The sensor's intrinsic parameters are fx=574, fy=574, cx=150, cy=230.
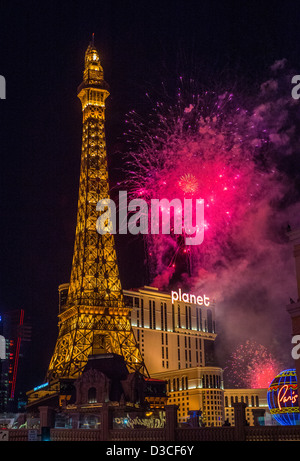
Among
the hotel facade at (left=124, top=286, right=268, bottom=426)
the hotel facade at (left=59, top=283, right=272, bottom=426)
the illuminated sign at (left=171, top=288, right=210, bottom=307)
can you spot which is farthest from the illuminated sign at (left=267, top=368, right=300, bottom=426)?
the illuminated sign at (left=171, top=288, right=210, bottom=307)

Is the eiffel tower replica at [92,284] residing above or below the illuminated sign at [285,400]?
above

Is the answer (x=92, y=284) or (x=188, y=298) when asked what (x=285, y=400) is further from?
(x=188, y=298)

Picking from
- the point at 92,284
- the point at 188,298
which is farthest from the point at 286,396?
the point at 188,298

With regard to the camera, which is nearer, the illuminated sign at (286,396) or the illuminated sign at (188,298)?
the illuminated sign at (286,396)

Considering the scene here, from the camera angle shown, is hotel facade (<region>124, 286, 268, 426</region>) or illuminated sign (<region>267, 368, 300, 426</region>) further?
hotel facade (<region>124, 286, 268, 426</region>)

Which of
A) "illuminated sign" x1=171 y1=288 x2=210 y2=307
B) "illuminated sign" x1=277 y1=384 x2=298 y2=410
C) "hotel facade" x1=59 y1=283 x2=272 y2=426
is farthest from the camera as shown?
"illuminated sign" x1=171 y1=288 x2=210 y2=307

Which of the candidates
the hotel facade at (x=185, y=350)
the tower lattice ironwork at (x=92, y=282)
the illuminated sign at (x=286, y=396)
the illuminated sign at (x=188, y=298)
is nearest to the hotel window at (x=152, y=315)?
the hotel facade at (x=185, y=350)

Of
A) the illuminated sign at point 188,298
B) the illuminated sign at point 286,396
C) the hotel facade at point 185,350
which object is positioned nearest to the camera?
the illuminated sign at point 286,396

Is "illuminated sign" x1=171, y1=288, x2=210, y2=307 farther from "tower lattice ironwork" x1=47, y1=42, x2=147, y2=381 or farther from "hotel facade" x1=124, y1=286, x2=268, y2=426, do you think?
"tower lattice ironwork" x1=47, y1=42, x2=147, y2=381

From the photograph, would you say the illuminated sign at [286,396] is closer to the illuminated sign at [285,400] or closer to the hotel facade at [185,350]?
the illuminated sign at [285,400]
